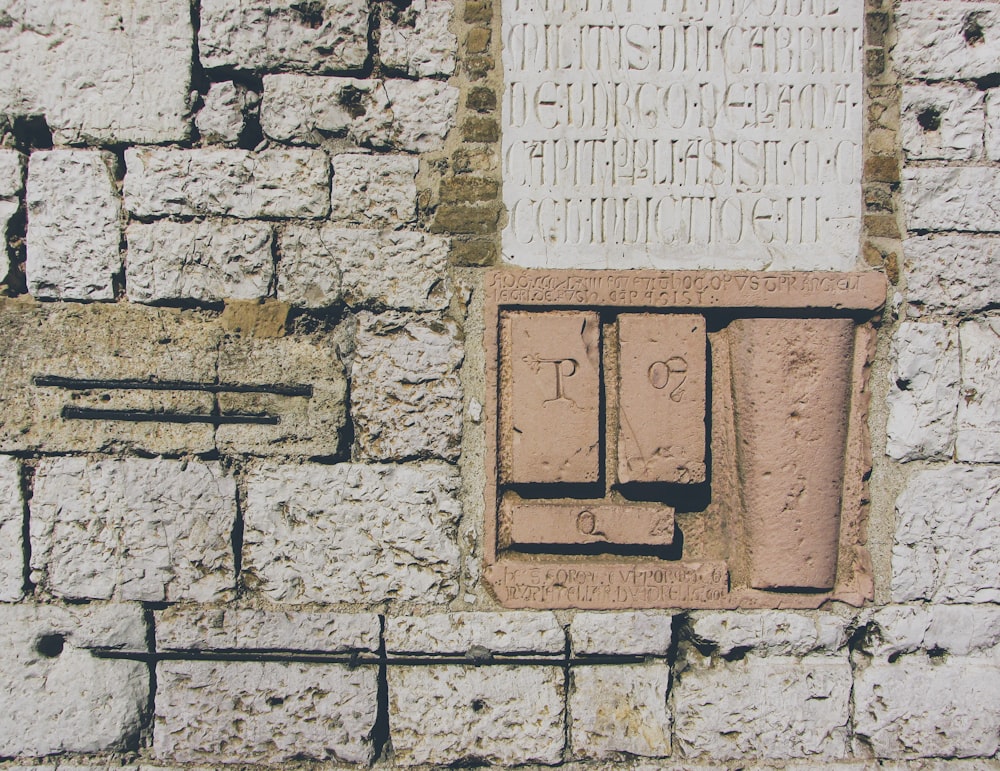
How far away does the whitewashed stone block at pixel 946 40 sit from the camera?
221 centimetres

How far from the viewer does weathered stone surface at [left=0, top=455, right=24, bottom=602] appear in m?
2.17

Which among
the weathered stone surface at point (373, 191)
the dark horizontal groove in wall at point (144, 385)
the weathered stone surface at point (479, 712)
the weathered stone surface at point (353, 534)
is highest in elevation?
the weathered stone surface at point (373, 191)

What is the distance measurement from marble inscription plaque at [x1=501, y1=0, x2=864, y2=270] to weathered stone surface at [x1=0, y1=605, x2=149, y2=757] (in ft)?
5.67

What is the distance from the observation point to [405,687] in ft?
7.13

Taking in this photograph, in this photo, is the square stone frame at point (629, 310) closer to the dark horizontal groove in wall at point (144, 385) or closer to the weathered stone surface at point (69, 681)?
the dark horizontal groove in wall at point (144, 385)

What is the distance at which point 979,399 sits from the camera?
7.26 ft

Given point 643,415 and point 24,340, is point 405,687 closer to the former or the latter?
point 643,415

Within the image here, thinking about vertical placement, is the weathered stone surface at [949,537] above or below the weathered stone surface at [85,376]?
below

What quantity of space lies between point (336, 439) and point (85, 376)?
31.5 inches

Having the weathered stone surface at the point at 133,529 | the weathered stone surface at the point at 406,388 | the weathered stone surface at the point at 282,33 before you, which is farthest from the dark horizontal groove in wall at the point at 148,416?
the weathered stone surface at the point at 282,33

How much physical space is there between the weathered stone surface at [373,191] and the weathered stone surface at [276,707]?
141cm

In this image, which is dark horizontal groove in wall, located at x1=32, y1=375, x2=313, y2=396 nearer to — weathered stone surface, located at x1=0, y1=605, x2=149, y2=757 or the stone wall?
the stone wall

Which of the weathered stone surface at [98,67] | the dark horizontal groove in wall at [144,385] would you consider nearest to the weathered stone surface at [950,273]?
the dark horizontal groove in wall at [144,385]

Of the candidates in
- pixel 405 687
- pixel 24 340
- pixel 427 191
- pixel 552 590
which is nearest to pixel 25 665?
pixel 24 340
